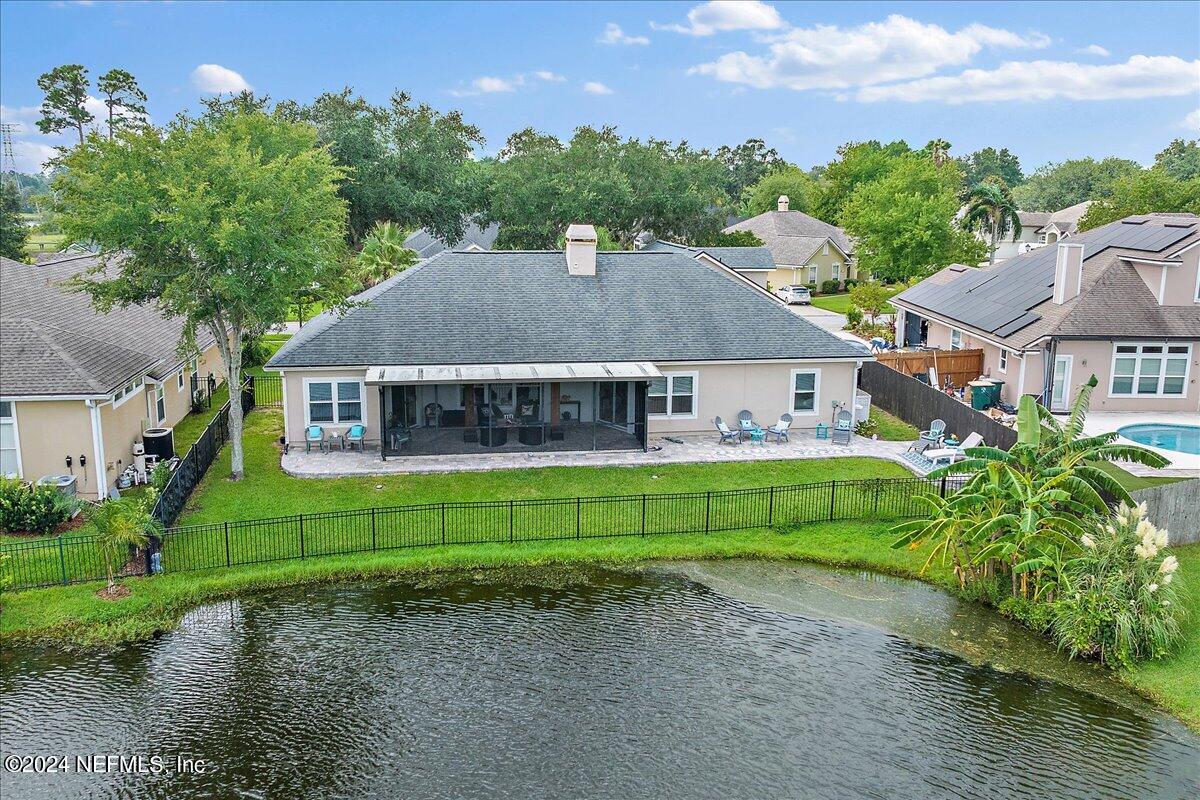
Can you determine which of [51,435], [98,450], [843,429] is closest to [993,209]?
[843,429]

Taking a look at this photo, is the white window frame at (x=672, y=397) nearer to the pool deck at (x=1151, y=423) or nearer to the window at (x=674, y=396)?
the window at (x=674, y=396)

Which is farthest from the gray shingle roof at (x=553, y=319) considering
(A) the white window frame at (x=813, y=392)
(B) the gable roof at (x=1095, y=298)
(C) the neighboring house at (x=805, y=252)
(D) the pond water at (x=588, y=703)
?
(C) the neighboring house at (x=805, y=252)

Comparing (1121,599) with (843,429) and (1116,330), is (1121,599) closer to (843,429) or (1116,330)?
(843,429)

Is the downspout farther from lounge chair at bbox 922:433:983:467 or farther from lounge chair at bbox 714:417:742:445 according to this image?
lounge chair at bbox 922:433:983:467

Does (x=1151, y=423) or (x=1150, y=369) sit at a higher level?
(x=1150, y=369)

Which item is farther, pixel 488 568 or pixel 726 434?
pixel 726 434

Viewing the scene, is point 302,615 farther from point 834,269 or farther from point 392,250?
point 834,269
